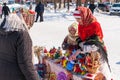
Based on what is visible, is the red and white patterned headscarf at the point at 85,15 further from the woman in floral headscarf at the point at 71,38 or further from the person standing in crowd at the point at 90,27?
the woman in floral headscarf at the point at 71,38

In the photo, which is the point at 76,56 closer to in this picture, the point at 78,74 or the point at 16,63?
the point at 78,74

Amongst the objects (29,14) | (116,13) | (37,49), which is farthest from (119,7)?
(37,49)

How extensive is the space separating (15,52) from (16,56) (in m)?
0.04

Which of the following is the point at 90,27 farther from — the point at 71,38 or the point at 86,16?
the point at 71,38

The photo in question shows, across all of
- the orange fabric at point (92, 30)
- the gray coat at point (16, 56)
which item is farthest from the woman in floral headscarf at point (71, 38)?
the gray coat at point (16, 56)

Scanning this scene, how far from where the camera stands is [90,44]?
632cm

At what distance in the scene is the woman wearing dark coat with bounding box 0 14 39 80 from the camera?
377 centimetres

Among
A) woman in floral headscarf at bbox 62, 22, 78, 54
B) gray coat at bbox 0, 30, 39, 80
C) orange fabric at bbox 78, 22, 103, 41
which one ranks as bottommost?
woman in floral headscarf at bbox 62, 22, 78, 54

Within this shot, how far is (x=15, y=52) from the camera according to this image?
383 cm

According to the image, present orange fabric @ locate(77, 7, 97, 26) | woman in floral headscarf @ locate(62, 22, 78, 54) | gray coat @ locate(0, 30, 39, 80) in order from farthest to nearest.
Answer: woman in floral headscarf @ locate(62, 22, 78, 54)
orange fabric @ locate(77, 7, 97, 26)
gray coat @ locate(0, 30, 39, 80)

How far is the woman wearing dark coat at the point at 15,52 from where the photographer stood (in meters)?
3.77

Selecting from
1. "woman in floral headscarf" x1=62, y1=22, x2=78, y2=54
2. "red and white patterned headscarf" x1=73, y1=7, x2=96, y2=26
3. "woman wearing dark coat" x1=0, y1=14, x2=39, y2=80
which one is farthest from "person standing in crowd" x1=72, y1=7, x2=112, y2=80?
"woman wearing dark coat" x1=0, y1=14, x2=39, y2=80

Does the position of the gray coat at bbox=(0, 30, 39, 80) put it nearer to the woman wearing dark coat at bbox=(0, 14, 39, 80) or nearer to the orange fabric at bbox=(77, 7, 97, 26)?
the woman wearing dark coat at bbox=(0, 14, 39, 80)

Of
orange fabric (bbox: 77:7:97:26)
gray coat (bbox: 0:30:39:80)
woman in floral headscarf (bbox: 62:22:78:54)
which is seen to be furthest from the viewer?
woman in floral headscarf (bbox: 62:22:78:54)
